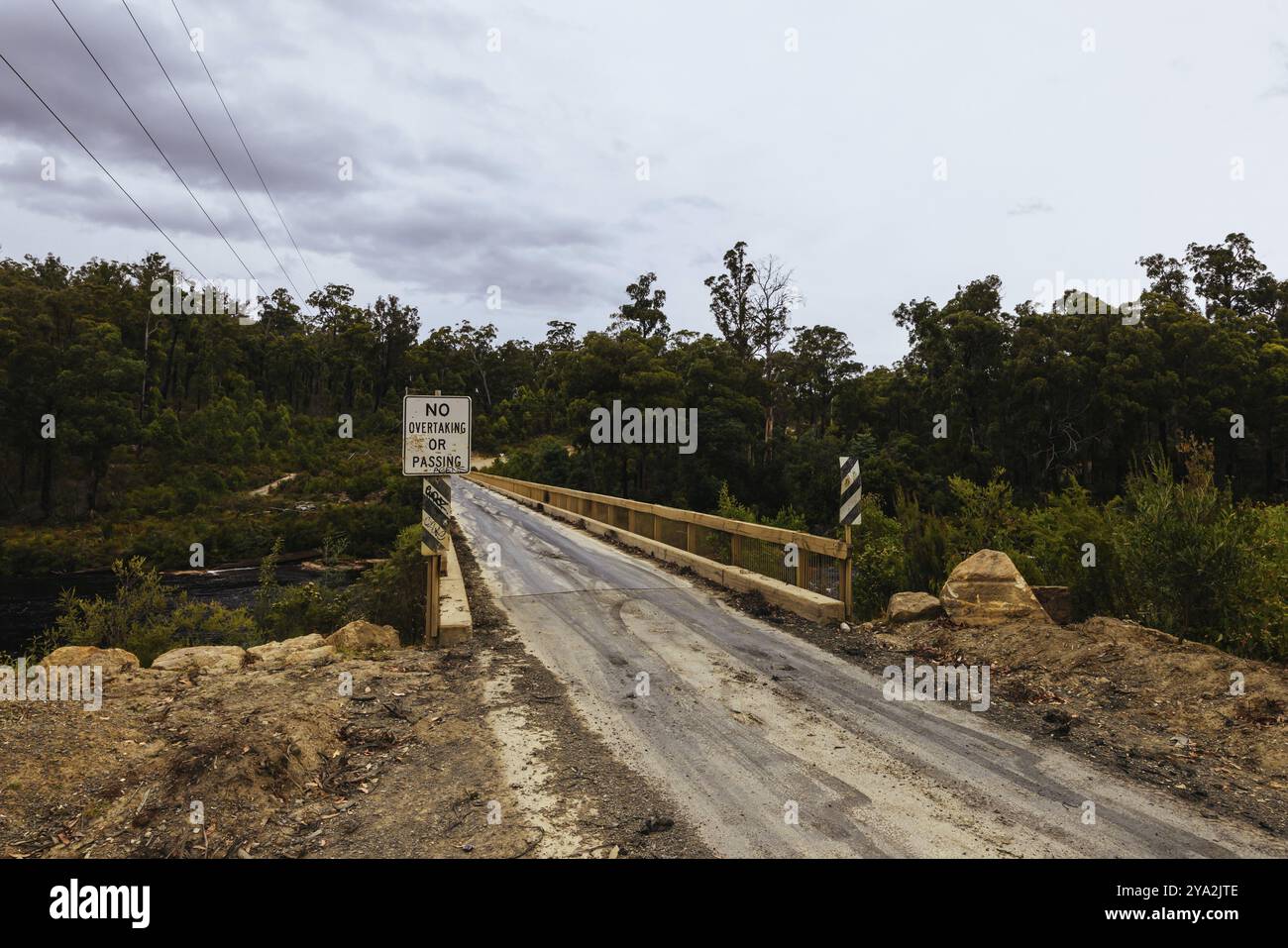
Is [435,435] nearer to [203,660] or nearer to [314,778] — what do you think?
[203,660]

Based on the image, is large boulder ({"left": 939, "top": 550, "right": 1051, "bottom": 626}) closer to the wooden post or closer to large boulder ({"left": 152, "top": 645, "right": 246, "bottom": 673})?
the wooden post

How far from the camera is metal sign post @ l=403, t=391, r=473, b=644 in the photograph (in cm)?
832

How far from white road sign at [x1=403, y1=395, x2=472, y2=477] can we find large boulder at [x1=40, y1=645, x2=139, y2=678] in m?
3.31

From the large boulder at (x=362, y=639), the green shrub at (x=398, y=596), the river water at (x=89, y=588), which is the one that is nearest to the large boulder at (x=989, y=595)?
the large boulder at (x=362, y=639)

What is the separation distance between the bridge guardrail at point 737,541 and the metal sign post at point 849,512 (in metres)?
0.05

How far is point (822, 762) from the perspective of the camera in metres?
4.85

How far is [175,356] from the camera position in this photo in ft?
205

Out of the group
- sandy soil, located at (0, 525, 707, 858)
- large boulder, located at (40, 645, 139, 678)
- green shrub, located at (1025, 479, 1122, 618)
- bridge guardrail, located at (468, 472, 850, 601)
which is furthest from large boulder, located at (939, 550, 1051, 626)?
large boulder, located at (40, 645, 139, 678)

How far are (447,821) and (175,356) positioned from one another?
2834 inches

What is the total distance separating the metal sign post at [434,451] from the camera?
8320 mm

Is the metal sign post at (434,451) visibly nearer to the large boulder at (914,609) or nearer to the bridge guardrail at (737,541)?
the bridge guardrail at (737,541)

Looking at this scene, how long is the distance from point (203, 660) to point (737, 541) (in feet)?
25.3

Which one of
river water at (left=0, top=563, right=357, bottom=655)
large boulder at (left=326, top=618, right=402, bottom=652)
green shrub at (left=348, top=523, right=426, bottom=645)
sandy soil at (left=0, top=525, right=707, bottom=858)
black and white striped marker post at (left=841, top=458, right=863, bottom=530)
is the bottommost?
river water at (left=0, top=563, right=357, bottom=655)
